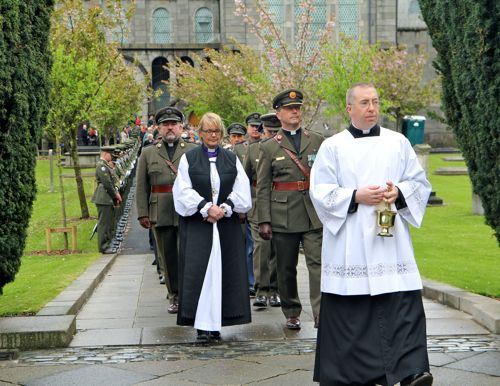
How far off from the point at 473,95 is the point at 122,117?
31.7 metres

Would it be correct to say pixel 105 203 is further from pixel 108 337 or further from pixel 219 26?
pixel 219 26

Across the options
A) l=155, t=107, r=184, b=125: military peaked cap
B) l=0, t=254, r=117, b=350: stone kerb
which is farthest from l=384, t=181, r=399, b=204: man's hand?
l=155, t=107, r=184, b=125: military peaked cap

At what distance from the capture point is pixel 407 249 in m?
6.89

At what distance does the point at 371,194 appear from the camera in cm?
674

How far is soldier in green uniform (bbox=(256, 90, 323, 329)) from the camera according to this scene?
9547 millimetres

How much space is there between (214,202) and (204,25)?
1947 inches

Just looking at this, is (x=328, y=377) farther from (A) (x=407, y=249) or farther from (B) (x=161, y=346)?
(B) (x=161, y=346)

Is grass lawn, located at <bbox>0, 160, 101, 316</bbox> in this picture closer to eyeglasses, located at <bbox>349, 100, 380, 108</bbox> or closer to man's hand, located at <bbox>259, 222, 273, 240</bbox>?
man's hand, located at <bbox>259, 222, 273, 240</bbox>

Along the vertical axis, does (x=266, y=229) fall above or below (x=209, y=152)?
below

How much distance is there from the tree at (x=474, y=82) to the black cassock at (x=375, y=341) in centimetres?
313

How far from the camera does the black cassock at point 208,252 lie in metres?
9.25

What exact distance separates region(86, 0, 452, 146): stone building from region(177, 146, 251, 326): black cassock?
40065 mm

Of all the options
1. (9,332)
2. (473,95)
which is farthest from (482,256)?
(9,332)

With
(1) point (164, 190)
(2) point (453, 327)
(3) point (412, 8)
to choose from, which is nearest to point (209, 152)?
(1) point (164, 190)
